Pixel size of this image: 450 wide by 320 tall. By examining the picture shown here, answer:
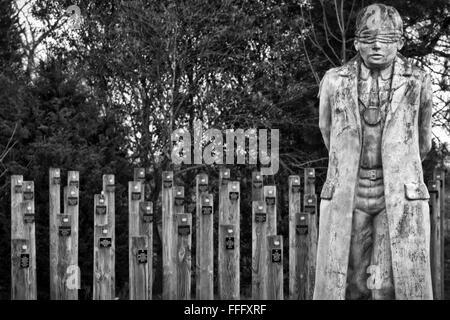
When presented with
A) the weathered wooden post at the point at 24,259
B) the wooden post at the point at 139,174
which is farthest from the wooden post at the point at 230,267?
the wooden post at the point at 139,174

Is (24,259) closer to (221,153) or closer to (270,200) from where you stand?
(270,200)

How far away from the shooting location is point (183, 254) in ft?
56.0

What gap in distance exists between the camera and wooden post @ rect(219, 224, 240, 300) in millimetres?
16925

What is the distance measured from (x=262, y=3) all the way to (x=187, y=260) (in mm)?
8925

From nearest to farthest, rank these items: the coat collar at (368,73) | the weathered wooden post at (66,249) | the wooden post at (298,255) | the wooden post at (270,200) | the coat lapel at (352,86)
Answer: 1. the coat lapel at (352,86)
2. the coat collar at (368,73)
3. the wooden post at (298,255)
4. the weathered wooden post at (66,249)
5. the wooden post at (270,200)

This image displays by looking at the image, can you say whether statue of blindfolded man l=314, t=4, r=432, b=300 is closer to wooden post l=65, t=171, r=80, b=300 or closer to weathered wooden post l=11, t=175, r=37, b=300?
wooden post l=65, t=171, r=80, b=300

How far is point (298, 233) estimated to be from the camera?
1692cm

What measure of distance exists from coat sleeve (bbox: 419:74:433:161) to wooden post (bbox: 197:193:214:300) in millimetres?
5879

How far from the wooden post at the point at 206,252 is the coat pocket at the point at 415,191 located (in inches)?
237

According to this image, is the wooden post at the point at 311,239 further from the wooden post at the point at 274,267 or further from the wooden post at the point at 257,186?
the wooden post at the point at 257,186

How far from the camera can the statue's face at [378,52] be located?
11.9m

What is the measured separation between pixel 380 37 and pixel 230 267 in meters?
6.10

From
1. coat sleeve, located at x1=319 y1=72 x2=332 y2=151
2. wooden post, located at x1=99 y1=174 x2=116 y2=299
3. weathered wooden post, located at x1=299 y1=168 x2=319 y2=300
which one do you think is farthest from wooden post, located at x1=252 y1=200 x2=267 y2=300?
coat sleeve, located at x1=319 y1=72 x2=332 y2=151

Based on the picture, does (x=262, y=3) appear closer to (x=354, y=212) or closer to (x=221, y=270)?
(x=221, y=270)
